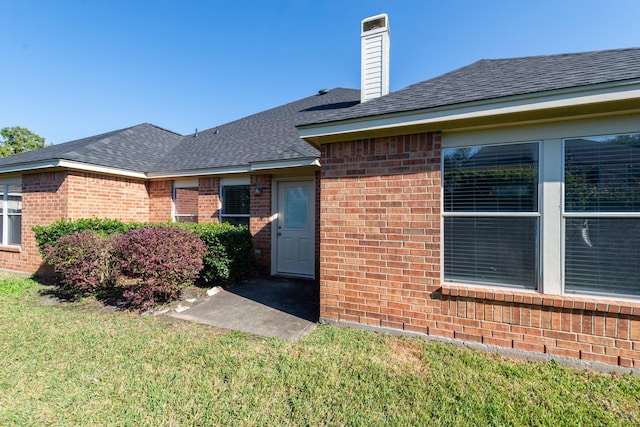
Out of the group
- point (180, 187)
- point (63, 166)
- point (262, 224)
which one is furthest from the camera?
point (180, 187)

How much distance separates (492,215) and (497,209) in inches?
3.9

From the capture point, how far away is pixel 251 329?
4020 millimetres

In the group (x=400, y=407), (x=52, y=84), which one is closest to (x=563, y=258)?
(x=400, y=407)

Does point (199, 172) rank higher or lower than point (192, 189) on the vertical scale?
higher

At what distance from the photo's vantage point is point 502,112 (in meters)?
3.10

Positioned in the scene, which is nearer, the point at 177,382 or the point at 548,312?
the point at 177,382

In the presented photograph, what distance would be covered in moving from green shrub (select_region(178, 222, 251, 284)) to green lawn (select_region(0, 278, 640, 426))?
2.17 metres

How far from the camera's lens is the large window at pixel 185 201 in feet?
27.8

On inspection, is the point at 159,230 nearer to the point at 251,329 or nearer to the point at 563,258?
the point at 251,329

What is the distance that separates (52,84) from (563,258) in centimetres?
1551

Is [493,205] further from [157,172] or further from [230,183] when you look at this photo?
[157,172]

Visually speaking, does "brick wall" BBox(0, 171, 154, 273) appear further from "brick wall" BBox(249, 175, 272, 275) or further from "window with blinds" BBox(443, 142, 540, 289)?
"window with blinds" BBox(443, 142, 540, 289)

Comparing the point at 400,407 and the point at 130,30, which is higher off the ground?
the point at 130,30

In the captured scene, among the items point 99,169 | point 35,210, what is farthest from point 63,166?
point 35,210
